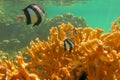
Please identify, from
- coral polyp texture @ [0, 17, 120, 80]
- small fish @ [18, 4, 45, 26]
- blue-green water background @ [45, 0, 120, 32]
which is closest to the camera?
coral polyp texture @ [0, 17, 120, 80]

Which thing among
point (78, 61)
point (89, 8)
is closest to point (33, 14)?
point (78, 61)

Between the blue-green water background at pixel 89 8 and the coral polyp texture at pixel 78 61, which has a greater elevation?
the blue-green water background at pixel 89 8

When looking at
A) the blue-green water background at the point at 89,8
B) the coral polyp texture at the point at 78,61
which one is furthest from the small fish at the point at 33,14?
the blue-green water background at the point at 89,8

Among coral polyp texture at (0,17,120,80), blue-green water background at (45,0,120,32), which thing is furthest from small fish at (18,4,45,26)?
blue-green water background at (45,0,120,32)

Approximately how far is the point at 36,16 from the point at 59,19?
20256mm

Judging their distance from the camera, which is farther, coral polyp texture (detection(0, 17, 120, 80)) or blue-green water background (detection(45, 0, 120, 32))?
blue-green water background (detection(45, 0, 120, 32))

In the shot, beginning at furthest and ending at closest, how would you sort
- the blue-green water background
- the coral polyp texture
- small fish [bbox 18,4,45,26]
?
1. the blue-green water background
2. small fish [bbox 18,4,45,26]
3. the coral polyp texture

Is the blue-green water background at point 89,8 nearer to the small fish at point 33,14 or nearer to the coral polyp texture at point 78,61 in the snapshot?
the coral polyp texture at point 78,61

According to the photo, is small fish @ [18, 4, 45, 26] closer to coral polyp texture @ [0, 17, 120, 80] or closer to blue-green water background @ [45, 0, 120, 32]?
coral polyp texture @ [0, 17, 120, 80]

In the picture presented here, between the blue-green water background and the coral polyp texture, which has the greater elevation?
the blue-green water background

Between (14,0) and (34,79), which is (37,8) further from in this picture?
(14,0)

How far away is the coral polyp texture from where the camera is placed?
10.8 feet

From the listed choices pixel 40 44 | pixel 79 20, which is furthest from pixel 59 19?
pixel 40 44

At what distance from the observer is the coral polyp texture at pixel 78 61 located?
3.29 metres
